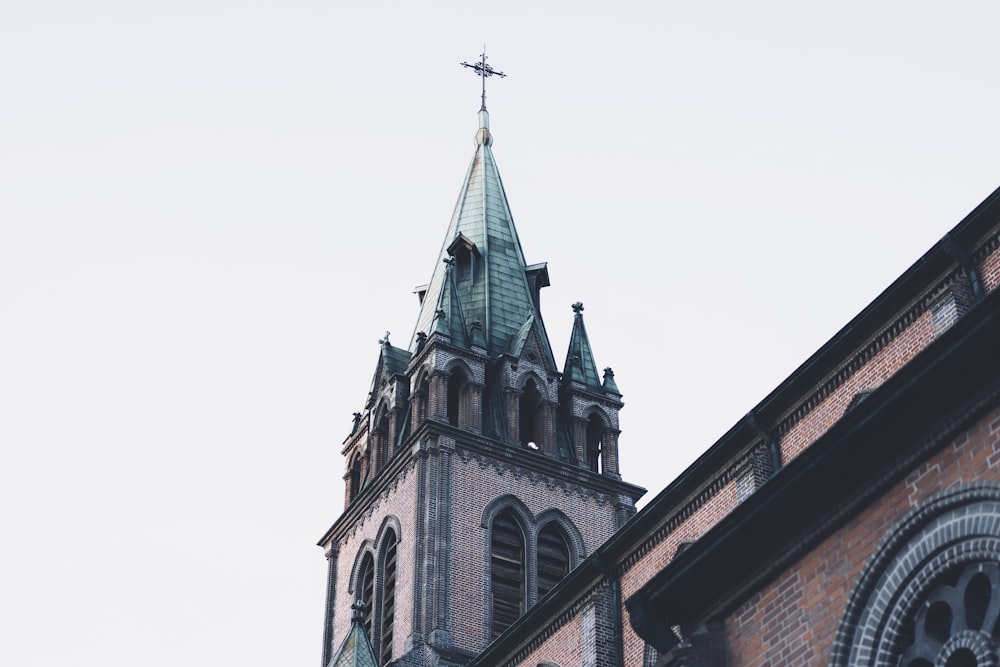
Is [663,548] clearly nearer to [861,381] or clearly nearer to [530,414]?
[861,381]

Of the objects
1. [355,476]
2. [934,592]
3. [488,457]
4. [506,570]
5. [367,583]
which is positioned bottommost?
[934,592]

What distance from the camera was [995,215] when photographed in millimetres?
24125

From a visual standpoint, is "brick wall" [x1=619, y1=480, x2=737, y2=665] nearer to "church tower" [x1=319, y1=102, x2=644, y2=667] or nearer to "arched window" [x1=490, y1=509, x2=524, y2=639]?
"church tower" [x1=319, y1=102, x2=644, y2=667]

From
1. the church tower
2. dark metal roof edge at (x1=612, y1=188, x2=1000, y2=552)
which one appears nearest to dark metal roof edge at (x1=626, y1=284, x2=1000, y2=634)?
dark metal roof edge at (x1=612, y1=188, x2=1000, y2=552)

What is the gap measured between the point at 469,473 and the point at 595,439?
16.6ft

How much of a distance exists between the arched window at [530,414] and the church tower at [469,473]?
5cm

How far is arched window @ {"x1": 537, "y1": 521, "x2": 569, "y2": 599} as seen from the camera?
43344mm

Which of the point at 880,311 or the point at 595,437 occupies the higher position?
the point at 595,437

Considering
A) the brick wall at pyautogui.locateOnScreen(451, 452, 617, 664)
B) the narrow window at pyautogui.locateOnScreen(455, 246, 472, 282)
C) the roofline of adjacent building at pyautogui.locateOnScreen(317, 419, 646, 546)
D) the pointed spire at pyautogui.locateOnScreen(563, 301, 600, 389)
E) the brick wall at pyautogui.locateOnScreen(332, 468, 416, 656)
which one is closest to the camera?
the brick wall at pyautogui.locateOnScreen(451, 452, 617, 664)

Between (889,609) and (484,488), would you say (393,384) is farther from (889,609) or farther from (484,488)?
(889,609)

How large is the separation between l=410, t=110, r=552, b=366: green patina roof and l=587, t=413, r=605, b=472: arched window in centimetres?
227

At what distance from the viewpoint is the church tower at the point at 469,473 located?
1644 inches

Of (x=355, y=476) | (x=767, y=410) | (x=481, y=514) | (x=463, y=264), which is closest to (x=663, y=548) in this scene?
(x=767, y=410)

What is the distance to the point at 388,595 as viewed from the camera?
43.6m
